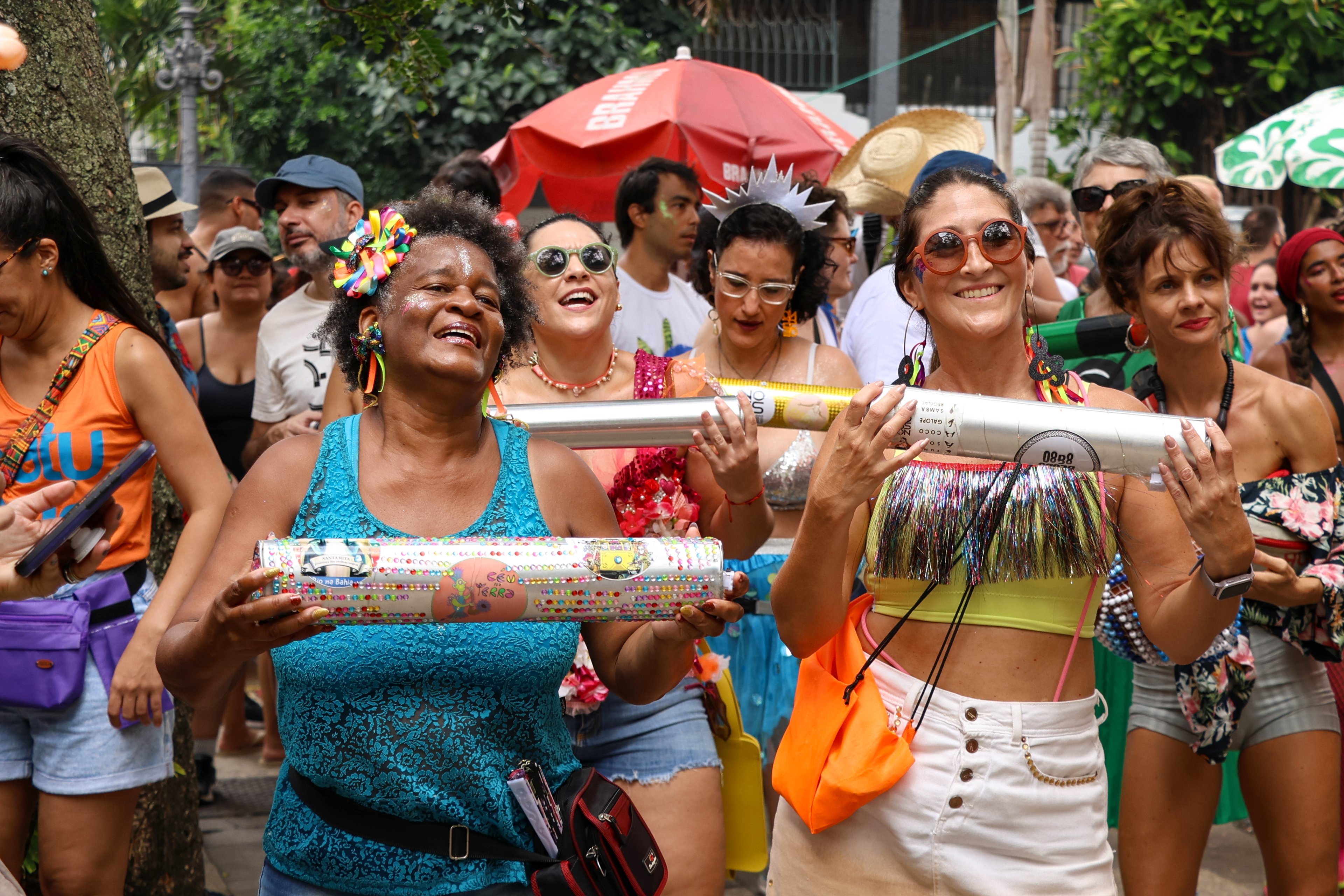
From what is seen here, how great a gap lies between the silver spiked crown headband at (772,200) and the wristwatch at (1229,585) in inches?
87.9

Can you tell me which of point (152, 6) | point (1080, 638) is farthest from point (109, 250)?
point (152, 6)

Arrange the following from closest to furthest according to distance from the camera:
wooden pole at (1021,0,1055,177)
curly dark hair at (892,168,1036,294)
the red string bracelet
→ curly dark hair at (892,168,1036,294) < the red string bracelet < wooden pole at (1021,0,1055,177)

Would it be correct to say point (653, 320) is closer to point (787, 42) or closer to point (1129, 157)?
point (1129, 157)

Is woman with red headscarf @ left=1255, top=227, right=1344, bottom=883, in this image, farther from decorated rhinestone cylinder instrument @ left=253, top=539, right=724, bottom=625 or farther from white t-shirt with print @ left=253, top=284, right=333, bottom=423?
white t-shirt with print @ left=253, top=284, right=333, bottom=423

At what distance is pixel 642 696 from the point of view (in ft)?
8.43

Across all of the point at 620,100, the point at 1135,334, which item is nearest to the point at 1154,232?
the point at 1135,334

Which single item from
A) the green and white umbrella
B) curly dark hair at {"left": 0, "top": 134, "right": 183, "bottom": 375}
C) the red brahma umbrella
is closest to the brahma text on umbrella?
the red brahma umbrella

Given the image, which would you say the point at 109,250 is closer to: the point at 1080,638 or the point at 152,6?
the point at 1080,638

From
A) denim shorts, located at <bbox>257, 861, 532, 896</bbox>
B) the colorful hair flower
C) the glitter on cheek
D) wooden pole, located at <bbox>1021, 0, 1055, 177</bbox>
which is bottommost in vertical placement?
denim shorts, located at <bbox>257, 861, 532, 896</bbox>

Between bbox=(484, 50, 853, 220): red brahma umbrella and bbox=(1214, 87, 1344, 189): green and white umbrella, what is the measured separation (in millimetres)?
2470

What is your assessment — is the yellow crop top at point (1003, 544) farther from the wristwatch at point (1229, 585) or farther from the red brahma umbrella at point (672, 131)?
the red brahma umbrella at point (672, 131)

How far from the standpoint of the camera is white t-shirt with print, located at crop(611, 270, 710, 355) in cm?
536

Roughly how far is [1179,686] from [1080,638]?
1.17 m

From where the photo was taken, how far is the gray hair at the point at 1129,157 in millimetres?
5148
